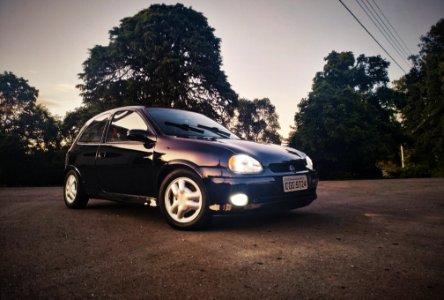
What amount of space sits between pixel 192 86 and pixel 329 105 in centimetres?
1118

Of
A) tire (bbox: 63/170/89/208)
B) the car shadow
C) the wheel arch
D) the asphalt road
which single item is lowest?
the asphalt road

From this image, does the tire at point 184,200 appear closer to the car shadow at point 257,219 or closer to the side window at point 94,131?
the car shadow at point 257,219

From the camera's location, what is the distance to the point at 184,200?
3334 millimetres

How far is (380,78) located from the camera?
3347cm

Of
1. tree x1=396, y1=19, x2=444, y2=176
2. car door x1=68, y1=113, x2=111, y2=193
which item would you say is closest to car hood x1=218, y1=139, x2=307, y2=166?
car door x1=68, y1=113, x2=111, y2=193

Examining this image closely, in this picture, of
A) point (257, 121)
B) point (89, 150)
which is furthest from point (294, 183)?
point (257, 121)

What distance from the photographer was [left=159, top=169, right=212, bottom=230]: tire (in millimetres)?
3207

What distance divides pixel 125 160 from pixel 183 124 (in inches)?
35.4

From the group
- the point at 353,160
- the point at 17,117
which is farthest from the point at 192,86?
the point at 17,117

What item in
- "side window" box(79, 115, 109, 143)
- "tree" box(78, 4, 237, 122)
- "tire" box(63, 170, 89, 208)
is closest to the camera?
"side window" box(79, 115, 109, 143)

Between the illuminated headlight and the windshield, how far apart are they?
114 centimetres

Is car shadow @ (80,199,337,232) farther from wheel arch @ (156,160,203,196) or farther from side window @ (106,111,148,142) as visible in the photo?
side window @ (106,111,148,142)

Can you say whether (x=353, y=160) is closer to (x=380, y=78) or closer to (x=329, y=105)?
(x=329, y=105)

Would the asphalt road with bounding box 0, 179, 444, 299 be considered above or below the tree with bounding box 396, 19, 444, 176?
below
